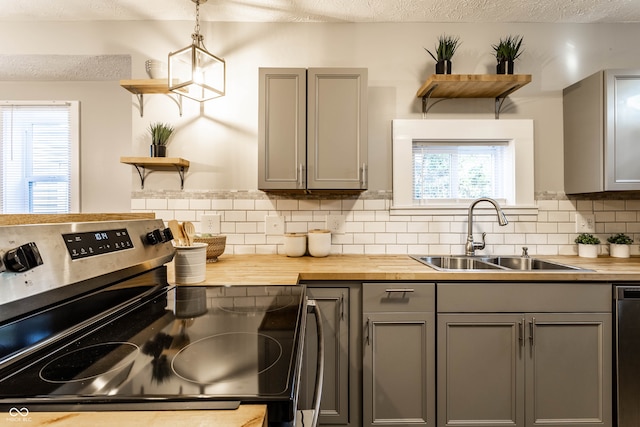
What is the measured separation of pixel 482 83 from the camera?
204 cm

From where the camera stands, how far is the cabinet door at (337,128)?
6.37ft

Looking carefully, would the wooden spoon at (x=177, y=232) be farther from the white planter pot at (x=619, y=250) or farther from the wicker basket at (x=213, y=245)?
the white planter pot at (x=619, y=250)

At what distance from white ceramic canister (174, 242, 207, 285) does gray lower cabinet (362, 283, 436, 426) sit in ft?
2.70

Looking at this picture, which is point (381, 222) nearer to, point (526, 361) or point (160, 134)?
point (526, 361)

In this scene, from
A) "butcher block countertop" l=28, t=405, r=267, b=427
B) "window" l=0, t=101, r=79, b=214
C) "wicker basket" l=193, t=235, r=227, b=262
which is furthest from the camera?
"window" l=0, t=101, r=79, b=214

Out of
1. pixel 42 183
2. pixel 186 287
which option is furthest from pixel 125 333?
pixel 42 183

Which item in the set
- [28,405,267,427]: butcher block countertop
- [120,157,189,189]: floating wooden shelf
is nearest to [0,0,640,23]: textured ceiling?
[120,157,189,189]: floating wooden shelf

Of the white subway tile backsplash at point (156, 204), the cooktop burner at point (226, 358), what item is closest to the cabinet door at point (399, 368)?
the cooktop burner at point (226, 358)

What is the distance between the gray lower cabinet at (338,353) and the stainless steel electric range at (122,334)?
21.0 inches

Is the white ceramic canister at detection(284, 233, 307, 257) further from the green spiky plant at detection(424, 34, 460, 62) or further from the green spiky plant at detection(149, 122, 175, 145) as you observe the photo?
the green spiky plant at detection(424, 34, 460, 62)

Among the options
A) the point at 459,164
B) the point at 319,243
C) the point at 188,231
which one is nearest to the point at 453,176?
the point at 459,164

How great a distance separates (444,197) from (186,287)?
1.83 meters

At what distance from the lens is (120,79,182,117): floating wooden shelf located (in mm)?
2057

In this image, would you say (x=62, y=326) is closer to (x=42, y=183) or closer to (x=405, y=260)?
(x=405, y=260)
